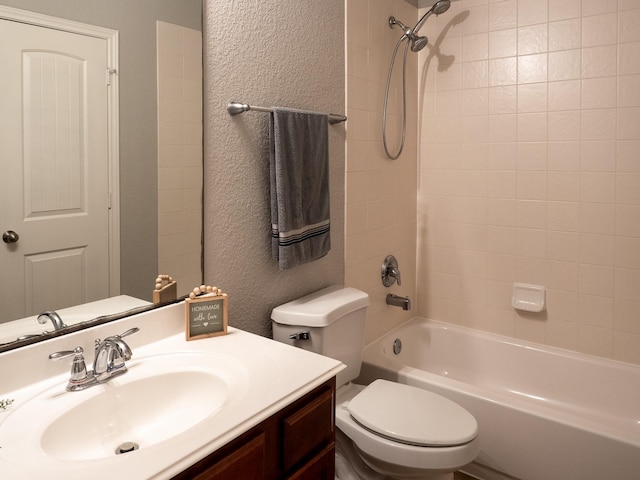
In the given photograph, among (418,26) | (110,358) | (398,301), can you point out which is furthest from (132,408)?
(418,26)

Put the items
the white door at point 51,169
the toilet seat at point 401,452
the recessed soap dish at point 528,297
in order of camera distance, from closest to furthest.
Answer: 1. the white door at point 51,169
2. the toilet seat at point 401,452
3. the recessed soap dish at point 528,297

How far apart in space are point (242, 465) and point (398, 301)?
1.61m

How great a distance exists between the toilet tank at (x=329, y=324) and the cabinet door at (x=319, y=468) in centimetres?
50

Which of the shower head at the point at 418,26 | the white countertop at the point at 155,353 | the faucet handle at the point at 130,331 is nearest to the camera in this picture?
the white countertop at the point at 155,353

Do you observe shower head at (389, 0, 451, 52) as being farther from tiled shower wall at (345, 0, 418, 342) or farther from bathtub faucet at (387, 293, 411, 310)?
bathtub faucet at (387, 293, 411, 310)

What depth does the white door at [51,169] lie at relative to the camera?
1.10 m

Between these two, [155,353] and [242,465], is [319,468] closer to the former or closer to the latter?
[242,465]

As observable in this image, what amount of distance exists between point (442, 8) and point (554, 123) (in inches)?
30.0

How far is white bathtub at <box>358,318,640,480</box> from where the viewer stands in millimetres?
1782

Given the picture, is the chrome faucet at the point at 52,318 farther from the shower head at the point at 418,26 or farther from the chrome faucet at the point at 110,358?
the shower head at the point at 418,26

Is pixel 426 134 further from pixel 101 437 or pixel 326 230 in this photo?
pixel 101 437

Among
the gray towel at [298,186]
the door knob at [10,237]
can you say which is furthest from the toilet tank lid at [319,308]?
the door knob at [10,237]

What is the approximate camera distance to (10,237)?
3.65 feet

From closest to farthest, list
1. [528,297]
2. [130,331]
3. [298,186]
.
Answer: [130,331], [298,186], [528,297]
